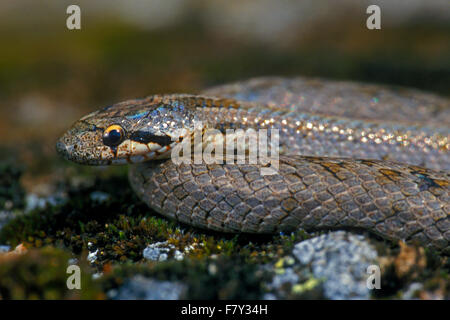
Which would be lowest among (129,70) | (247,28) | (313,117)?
(313,117)

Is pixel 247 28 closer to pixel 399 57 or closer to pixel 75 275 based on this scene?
pixel 399 57

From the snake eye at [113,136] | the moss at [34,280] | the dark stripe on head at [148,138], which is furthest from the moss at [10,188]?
the moss at [34,280]

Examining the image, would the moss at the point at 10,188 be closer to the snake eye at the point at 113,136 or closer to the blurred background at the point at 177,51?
the blurred background at the point at 177,51

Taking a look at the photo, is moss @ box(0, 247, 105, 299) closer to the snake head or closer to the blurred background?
the snake head

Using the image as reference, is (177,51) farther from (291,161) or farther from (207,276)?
(207,276)

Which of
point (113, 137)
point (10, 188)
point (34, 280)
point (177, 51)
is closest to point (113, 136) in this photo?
point (113, 137)

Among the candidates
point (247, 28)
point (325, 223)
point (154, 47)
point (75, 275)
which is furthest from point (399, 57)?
point (75, 275)
